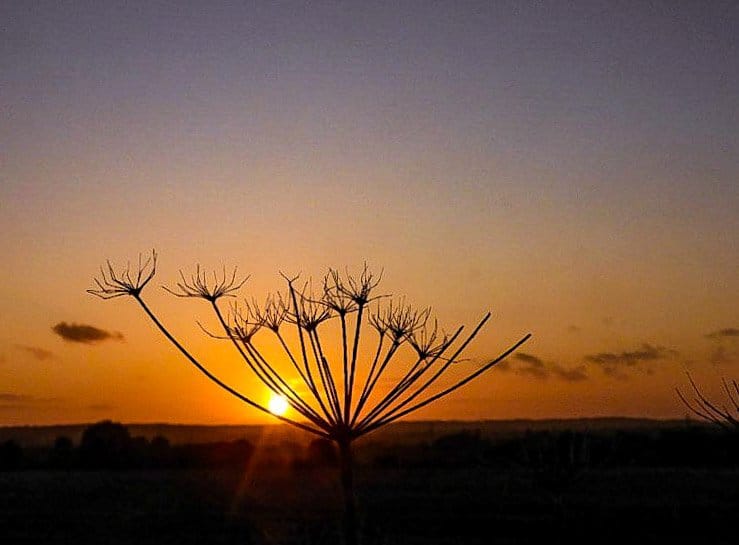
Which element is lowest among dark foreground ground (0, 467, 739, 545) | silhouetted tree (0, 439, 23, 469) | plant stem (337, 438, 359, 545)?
plant stem (337, 438, 359, 545)

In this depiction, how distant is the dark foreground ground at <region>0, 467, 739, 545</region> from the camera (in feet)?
215

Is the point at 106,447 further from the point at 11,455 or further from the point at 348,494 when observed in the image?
the point at 348,494

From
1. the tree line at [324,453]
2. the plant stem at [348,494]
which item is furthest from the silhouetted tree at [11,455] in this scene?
the plant stem at [348,494]

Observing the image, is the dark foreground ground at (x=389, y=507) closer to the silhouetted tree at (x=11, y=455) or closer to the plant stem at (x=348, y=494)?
the silhouetted tree at (x=11, y=455)

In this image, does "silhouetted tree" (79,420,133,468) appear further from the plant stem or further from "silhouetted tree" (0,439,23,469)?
the plant stem

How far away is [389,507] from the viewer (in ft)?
273

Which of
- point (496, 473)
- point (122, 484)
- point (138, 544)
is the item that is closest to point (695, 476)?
point (496, 473)

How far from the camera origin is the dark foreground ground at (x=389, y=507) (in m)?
65.4

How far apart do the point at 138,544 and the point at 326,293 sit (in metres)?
55.3

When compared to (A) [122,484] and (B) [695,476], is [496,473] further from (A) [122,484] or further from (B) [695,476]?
(A) [122,484]

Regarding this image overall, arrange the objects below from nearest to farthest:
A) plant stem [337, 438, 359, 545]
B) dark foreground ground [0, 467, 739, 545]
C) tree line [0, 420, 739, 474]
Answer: plant stem [337, 438, 359, 545] → dark foreground ground [0, 467, 739, 545] → tree line [0, 420, 739, 474]

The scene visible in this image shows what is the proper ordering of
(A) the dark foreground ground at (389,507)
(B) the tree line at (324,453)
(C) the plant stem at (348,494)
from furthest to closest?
(B) the tree line at (324,453), (A) the dark foreground ground at (389,507), (C) the plant stem at (348,494)

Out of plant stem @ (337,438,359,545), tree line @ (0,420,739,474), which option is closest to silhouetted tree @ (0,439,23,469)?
tree line @ (0,420,739,474)

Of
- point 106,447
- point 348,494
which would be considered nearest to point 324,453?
point 106,447
